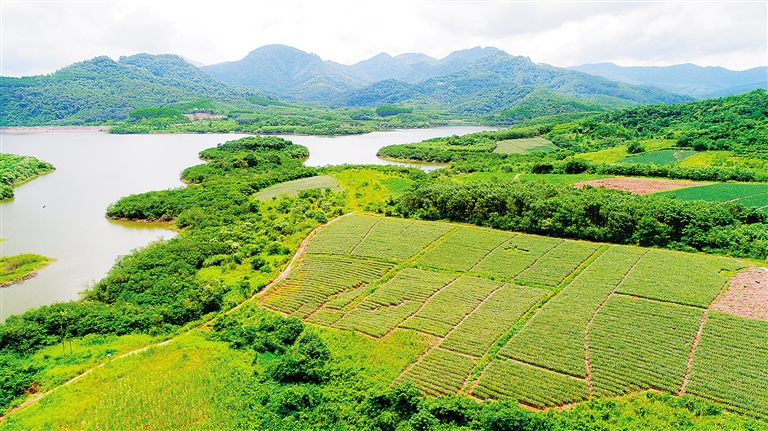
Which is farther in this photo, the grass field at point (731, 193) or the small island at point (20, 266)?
the grass field at point (731, 193)

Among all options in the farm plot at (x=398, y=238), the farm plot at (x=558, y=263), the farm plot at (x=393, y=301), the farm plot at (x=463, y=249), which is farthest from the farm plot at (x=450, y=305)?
the farm plot at (x=398, y=238)

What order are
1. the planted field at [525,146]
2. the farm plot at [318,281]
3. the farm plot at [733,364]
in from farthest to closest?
the planted field at [525,146]
the farm plot at [318,281]
the farm plot at [733,364]

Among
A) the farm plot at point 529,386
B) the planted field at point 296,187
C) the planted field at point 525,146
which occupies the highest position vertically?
the planted field at point 525,146

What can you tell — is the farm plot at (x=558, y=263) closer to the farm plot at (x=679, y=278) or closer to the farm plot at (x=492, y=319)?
the farm plot at (x=492, y=319)

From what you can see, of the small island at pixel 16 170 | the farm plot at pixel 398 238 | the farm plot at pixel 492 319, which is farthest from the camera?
the small island at pixel 16 170

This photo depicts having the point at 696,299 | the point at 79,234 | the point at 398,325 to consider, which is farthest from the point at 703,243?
the point at 79,234

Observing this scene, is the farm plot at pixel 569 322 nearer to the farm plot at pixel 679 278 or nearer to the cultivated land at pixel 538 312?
the cultivated land at pixel 538 312

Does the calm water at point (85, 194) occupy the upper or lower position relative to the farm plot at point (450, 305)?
upper

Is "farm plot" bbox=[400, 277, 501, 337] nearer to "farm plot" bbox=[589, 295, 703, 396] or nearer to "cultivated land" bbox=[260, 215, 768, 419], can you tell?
"cultivated land" bbox=[260, 215, 768, 419]
